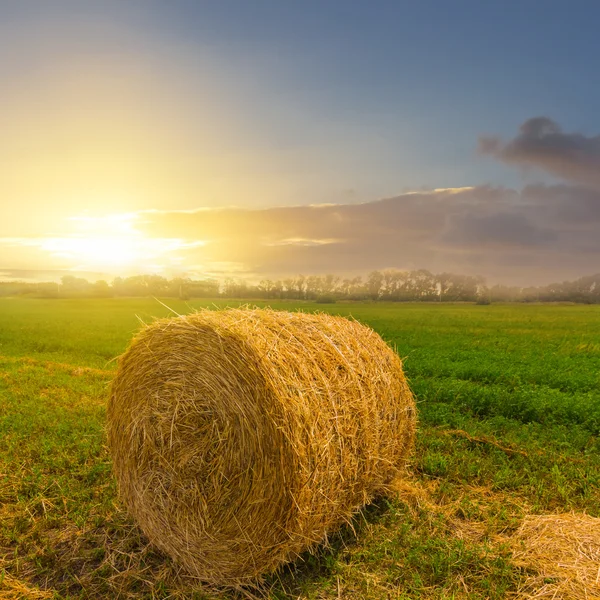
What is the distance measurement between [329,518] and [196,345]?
214cm

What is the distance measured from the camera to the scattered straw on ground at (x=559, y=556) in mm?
4637

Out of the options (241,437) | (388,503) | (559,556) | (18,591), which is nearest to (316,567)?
(388,503)

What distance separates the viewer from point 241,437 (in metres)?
4.75

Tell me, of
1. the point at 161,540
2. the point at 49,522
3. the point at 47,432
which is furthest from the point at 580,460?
the point at 47,432

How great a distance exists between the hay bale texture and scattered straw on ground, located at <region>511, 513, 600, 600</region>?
1.67 m

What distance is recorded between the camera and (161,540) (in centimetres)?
527

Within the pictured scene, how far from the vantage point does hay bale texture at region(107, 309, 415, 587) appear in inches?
183

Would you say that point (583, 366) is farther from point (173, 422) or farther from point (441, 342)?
point (173, 422)

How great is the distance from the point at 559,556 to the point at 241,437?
3.34m

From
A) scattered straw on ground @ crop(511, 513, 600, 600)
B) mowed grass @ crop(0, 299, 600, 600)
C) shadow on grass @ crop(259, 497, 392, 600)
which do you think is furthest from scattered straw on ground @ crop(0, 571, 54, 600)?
scattered straw on ground @ crop(511, 513, 600, 600)

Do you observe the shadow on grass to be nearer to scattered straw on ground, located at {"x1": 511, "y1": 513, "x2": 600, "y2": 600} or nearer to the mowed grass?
the mowed grass

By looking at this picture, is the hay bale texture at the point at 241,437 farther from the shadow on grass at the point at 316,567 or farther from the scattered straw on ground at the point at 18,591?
the scattered straw on ground at the point at 18,591

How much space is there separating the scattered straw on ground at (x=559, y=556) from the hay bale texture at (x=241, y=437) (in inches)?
65.6

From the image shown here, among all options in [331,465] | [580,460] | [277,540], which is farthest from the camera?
[580,460]
